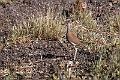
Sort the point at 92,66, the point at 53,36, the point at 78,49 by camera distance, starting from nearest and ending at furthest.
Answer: the point at 92,66 < the point at 78,49 < the point at 53,36

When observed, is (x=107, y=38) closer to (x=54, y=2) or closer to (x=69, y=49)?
(x=69, y=49)

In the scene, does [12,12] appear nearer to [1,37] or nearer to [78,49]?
[1,37]

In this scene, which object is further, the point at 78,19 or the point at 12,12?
the point at 12,12

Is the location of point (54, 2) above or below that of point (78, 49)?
above

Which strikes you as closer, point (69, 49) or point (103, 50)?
point (103, 50)

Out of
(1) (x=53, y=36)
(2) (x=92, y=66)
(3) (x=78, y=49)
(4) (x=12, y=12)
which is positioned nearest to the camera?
(2) (x=92, y=66)

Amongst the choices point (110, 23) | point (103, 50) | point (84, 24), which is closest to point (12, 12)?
point (84, 24)

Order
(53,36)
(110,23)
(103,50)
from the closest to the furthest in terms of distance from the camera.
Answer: (103,50) < (53,36) < (110,23)

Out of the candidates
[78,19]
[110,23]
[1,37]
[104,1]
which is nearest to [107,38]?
[110,23]

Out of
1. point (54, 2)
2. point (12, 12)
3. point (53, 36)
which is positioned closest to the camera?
point (53, 36)
